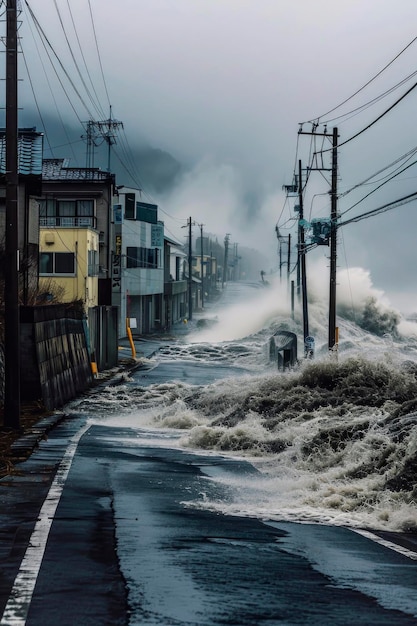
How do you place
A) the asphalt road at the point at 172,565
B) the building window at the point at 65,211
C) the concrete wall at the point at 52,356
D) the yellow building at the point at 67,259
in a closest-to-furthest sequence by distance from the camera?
1. the asphalt road at the point at 172,565
2. the concrete wall at the point at 52,356
3. the yellow building at the point at 67,259
4. the building window at the point at 65,211

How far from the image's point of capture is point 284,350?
45.1m

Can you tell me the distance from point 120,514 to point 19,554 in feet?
8.77

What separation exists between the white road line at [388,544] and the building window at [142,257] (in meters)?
66.3

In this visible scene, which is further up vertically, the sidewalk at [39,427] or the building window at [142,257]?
the building window at [142,257]

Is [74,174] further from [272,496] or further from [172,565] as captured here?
[172,565]

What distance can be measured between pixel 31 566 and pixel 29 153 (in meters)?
29.3

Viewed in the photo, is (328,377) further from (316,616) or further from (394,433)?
(316,616)

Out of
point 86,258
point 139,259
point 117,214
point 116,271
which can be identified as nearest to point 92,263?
point 86,258

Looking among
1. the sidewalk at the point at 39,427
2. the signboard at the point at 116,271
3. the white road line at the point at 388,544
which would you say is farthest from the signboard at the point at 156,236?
the white road line at the point at 388,544

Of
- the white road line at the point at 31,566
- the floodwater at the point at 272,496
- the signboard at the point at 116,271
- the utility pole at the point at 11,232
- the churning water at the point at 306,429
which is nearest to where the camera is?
the white road line at the point at 31,566

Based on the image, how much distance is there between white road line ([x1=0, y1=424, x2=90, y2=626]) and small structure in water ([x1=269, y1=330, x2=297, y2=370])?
30.6 metres

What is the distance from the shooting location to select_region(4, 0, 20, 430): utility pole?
17.7m

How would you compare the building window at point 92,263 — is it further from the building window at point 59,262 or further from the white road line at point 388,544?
the white road line at point 388,544

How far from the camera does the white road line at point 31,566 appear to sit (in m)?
6.22
